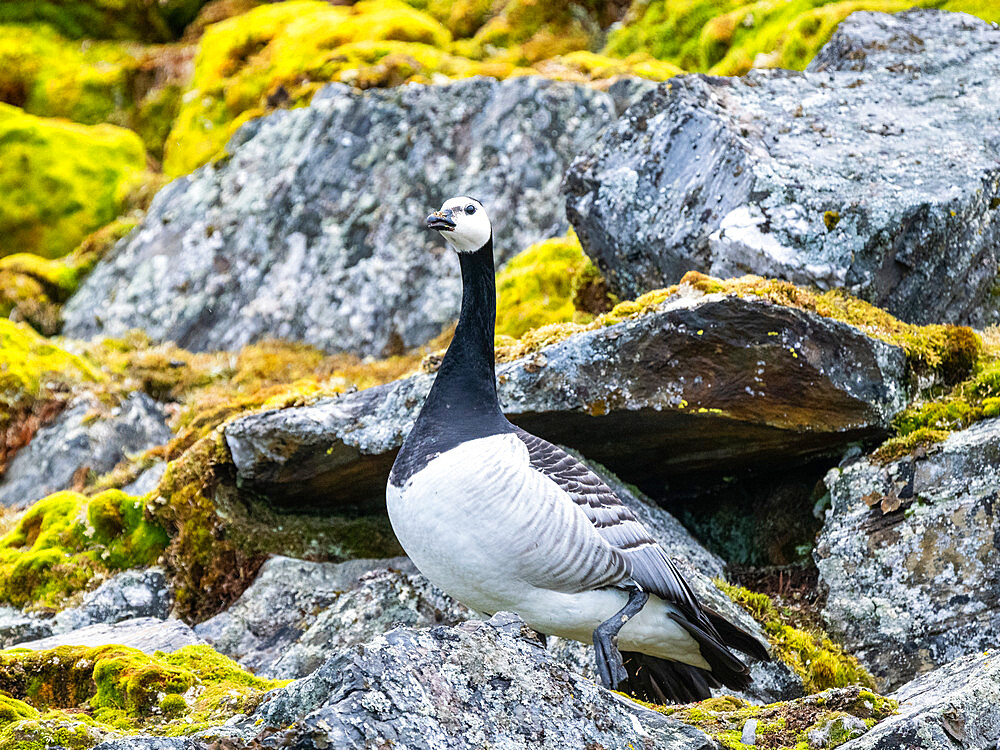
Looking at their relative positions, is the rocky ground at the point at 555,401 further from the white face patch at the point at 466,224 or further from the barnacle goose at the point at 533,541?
the white face patch at the point at 466,224

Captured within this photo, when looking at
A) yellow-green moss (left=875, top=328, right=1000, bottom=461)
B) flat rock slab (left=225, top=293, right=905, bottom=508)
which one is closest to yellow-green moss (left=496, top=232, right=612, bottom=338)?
flat rock slab (left=225, top=293, right=905, bottom=508)

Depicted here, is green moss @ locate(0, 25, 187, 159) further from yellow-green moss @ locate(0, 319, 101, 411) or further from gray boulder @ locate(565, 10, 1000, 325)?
gray boulder @ locate(565, 10, 1000, 325)

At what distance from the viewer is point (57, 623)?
8.61 meters

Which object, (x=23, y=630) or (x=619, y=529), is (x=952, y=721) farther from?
(x=23, y=630)

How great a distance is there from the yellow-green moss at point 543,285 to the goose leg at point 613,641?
18.2ft

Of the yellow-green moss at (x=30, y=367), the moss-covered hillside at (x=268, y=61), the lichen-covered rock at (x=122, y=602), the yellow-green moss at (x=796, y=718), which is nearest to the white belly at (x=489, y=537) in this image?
the yellow-green moss at (x=796, y=718)

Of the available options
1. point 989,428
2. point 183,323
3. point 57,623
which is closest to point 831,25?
point 989,428

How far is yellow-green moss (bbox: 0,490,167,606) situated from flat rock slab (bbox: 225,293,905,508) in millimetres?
1775

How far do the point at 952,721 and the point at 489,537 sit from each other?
98.5 inches

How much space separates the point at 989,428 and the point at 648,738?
4.75 meters

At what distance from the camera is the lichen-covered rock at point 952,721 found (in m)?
4.47

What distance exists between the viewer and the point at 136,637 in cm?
748

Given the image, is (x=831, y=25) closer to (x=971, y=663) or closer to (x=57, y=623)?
(x=971, y=663)

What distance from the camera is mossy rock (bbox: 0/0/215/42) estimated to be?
2788 cm
